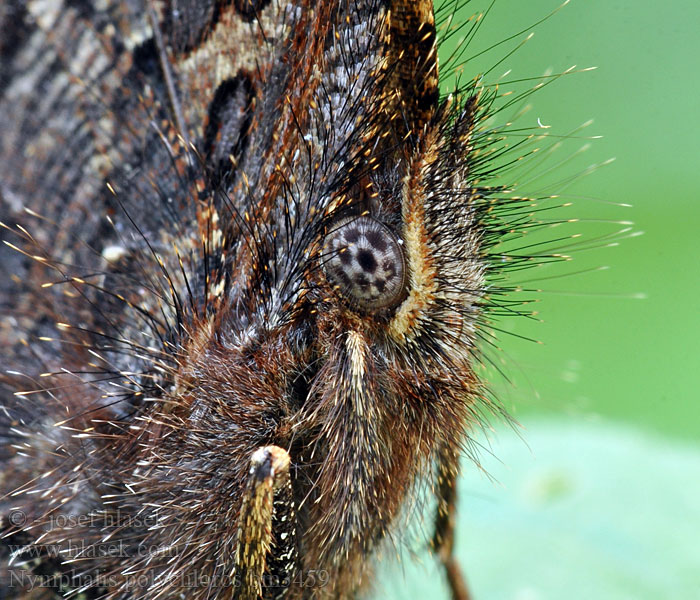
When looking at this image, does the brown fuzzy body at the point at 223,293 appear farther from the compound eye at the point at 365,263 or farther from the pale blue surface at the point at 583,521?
the pale blue surface at the point at 583,521

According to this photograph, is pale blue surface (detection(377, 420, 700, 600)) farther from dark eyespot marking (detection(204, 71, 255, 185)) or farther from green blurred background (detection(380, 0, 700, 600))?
dark eyespot marking (detection(204, 71, 255, 185))

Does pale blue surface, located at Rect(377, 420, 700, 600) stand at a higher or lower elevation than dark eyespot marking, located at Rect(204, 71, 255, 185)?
lower

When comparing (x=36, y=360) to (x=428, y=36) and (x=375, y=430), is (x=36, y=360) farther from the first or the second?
(x=428, y=36)

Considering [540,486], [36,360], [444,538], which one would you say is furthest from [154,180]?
[540,486]

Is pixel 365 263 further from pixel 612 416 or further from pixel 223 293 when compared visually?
pixel 612 416

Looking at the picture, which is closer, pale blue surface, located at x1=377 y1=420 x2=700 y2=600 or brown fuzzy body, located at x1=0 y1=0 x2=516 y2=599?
brown fuzzy body, located at x1=0 y1=0 x2=516 y2=599

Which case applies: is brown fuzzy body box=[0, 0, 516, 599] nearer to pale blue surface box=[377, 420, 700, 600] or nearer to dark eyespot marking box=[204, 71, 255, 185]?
dark eyespot marking box=[204, 71, 255, 185]

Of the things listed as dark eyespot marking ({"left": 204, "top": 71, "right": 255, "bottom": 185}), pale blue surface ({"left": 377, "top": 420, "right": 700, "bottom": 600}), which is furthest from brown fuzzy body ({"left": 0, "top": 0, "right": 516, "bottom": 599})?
pale blue surface ({"left": 377, "top": 420, "right": 700, "bottom": 600})
